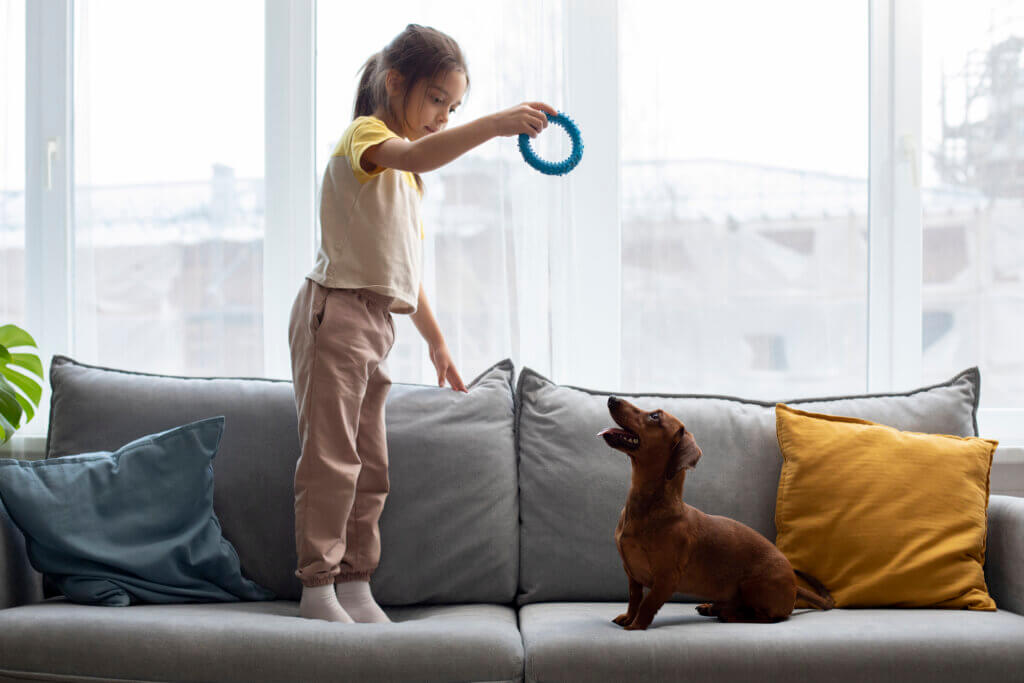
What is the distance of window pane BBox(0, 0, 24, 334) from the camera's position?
234cm

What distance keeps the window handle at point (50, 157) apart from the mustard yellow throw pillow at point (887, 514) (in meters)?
2.05

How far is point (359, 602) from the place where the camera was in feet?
5.10

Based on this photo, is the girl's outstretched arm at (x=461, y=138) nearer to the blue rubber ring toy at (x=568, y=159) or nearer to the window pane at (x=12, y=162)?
the blue rubber ring toy at (x=568, y=159)

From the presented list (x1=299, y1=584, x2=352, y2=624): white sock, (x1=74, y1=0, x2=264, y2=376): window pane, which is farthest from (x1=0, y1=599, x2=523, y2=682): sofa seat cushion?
(x1=74, y1=0, x2=264, y2=376): window pane

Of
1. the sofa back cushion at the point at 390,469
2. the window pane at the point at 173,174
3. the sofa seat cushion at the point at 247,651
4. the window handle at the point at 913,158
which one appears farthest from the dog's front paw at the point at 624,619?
the window handle at the point at 913,158

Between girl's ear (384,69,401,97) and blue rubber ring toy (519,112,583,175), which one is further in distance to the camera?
girl's ear (384,69,401,97)

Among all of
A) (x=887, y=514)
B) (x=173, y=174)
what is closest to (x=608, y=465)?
(x=887, y=514)

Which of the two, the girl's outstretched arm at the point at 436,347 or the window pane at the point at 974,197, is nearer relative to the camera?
the girl's outstretched arm at the point at 436,347

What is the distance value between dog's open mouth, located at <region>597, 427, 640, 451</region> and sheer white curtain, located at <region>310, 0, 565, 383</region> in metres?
0.83

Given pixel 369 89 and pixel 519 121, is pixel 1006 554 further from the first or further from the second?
pixel 369 89

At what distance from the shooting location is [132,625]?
4.31ft

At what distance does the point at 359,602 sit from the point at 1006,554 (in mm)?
1193

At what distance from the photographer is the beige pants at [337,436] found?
1488mm

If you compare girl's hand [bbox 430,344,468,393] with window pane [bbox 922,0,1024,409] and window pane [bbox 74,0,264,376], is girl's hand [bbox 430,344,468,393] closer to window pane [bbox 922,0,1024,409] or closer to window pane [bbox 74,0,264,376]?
window pane [bbox 74,0,264,376]
